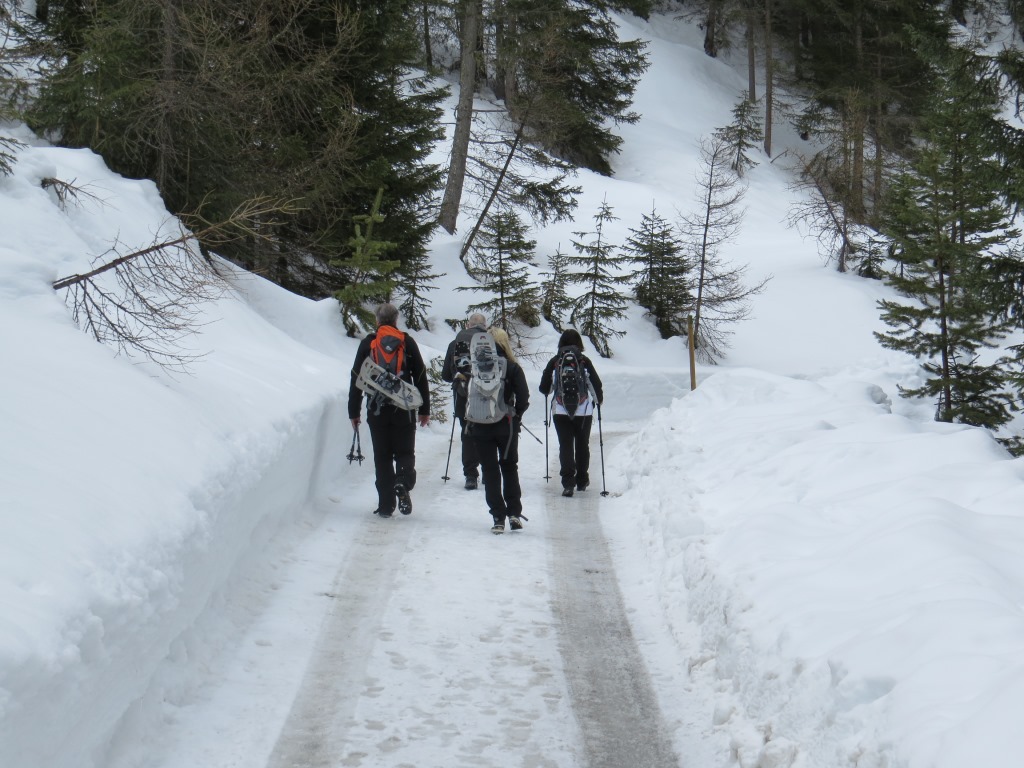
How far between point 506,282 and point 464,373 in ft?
48.7

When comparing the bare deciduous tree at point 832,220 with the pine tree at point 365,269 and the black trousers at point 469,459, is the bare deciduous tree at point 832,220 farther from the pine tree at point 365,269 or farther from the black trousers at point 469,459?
the black trousers at point 469,459

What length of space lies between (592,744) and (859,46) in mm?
48335

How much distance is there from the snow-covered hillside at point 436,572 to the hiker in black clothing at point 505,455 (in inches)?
14.1

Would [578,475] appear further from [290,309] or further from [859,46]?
[859,46]

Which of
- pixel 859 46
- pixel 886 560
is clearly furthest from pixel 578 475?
pixel 859 46

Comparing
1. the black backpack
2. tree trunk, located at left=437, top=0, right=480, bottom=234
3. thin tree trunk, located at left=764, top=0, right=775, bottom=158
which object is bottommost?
the black backpack

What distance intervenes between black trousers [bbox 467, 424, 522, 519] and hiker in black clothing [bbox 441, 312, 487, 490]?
46 cm

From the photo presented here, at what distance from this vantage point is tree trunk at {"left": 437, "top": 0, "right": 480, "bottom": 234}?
86.1ft

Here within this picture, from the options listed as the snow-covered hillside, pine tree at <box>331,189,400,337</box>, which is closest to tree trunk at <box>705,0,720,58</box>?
pine tree at <box>331,189,400,337</box>

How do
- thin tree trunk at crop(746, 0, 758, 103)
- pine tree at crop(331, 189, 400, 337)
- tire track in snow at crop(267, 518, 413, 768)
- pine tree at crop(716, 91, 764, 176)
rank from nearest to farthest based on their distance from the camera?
tire track in snow at crop(267, 518, 413, 768)
pine tree at crop(331, 189, 400, 337)
pine tree at crop(716, 91, 764, 176)
thin tree trunk at crop(746, 0, 758, 103)

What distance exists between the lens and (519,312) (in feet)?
83.4

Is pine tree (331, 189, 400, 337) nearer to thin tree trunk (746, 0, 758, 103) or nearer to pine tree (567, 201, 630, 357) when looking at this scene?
pine tree (567, 201, 630, 357)

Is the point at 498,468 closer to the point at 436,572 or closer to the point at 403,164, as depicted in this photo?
the point at 436,572

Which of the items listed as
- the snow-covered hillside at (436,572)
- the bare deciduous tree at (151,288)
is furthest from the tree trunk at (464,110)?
the bare deciduous tree at (151,288)
